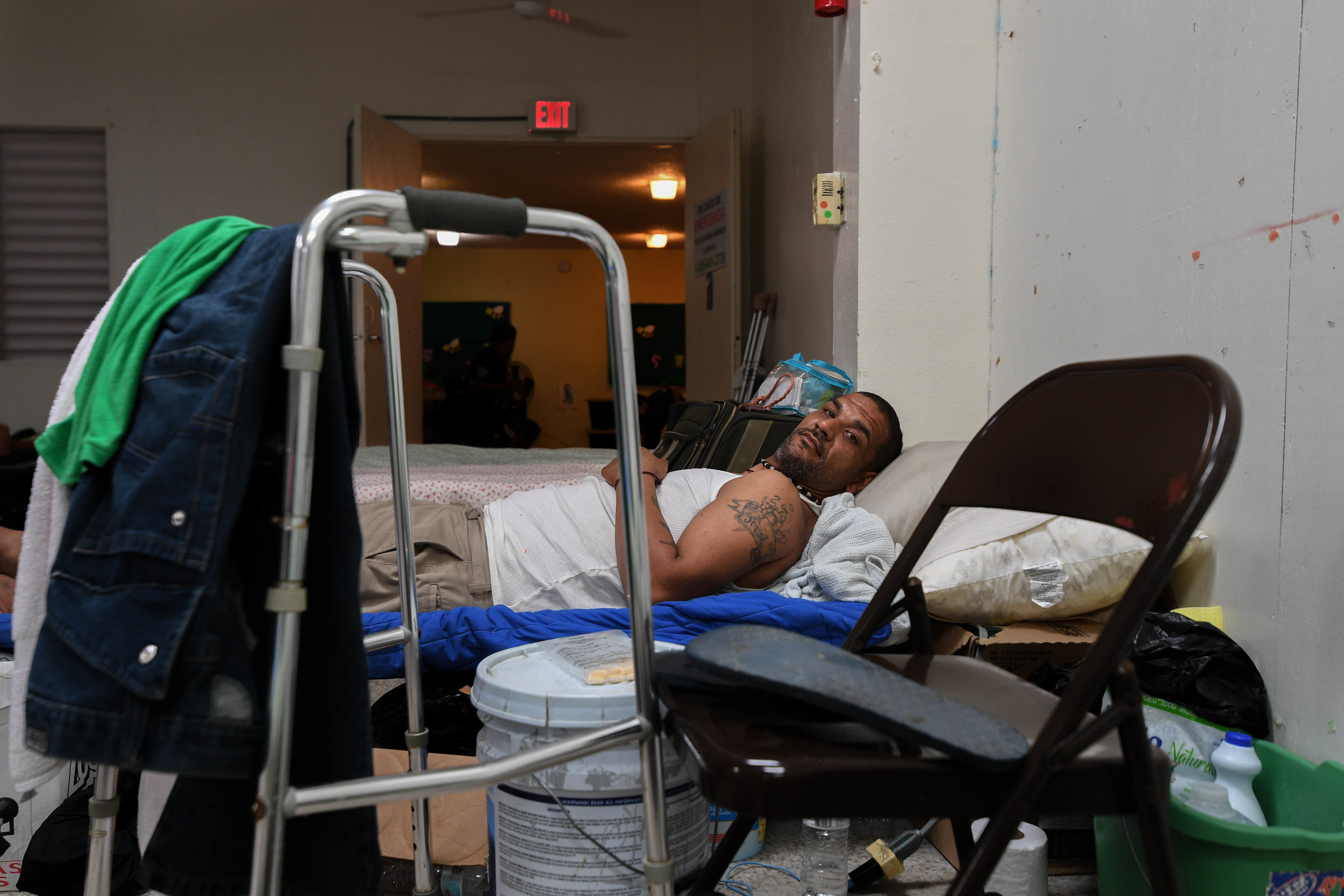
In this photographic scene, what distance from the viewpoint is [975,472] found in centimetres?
118

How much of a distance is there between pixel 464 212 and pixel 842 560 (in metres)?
1.16

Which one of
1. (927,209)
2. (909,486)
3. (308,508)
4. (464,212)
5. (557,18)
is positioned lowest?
(909,486)

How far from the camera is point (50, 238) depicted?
4.66m

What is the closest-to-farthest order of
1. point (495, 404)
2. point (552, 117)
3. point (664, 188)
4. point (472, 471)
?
point (472, 471) → point (552, 117) → point (664, 188) → point (495, 404)

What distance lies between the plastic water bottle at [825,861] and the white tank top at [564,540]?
0.61 meters

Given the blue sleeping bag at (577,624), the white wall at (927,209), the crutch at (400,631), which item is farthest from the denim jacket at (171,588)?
the white wall at (927,209)

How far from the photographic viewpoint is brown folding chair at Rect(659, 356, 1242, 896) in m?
0.78

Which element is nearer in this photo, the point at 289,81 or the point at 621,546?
the point at 621,546

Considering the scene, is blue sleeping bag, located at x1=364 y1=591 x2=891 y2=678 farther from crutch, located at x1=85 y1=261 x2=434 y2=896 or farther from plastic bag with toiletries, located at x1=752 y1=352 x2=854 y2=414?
plastic bag with toiletries, located at x1=752 y1=352 x2=854 y2=414

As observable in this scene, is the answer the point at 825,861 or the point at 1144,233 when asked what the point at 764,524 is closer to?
the point at 825,861

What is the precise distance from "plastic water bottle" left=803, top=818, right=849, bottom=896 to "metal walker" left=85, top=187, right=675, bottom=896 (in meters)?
0.58

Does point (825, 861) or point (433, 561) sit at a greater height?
point (433, 561)

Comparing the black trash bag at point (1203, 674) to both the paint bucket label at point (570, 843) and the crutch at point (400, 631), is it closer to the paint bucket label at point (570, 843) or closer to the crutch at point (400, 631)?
the paint bucket label at point (570, 843)

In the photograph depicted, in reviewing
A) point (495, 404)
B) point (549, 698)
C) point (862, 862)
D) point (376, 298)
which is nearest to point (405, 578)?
point (549, 698)
